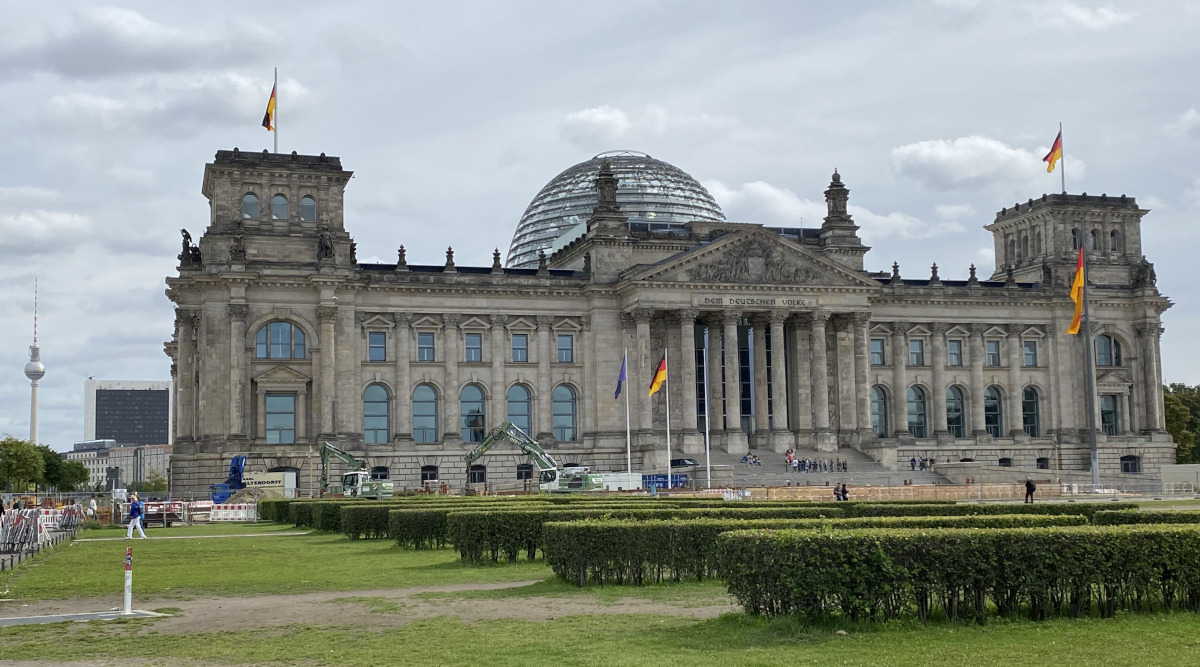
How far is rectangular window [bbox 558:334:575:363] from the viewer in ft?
307

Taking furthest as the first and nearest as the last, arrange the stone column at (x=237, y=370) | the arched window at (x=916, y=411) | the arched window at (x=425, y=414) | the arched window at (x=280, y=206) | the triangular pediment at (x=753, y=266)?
the arched window at (x=916, y=411)
the arched window at (x=425, y=414)
the triangular pediment at (x=753, y=266)
the arched window at (x=280, y=206)
the stone column at (x=237, y=370)

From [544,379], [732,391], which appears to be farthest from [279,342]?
[732,391]

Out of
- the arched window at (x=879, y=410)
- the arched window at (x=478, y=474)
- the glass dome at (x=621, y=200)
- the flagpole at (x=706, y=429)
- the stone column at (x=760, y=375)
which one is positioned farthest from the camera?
the glass dome at (x=621, y=200)

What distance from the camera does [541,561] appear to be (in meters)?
36.2

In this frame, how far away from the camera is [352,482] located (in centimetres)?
7969

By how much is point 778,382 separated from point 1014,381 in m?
22.7

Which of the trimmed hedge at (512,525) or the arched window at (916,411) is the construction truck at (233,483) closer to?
the trimmed hedge at (512,525)

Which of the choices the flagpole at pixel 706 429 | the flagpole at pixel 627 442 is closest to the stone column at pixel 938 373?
the flagpole at pixel 706 429

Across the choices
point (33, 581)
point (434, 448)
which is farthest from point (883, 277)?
point (33, 581)

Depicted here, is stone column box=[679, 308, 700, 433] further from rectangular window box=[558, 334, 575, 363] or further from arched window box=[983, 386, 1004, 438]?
arched window box=[983, 386, 1004, 438]

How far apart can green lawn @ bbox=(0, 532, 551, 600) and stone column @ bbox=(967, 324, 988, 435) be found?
6564cm

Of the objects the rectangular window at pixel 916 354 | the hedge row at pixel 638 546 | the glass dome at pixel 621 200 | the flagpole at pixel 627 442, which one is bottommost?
the hedge row at pixel 638 546

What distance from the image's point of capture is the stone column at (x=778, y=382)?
91938 mm

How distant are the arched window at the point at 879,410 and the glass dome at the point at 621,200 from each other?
68.7 feet
